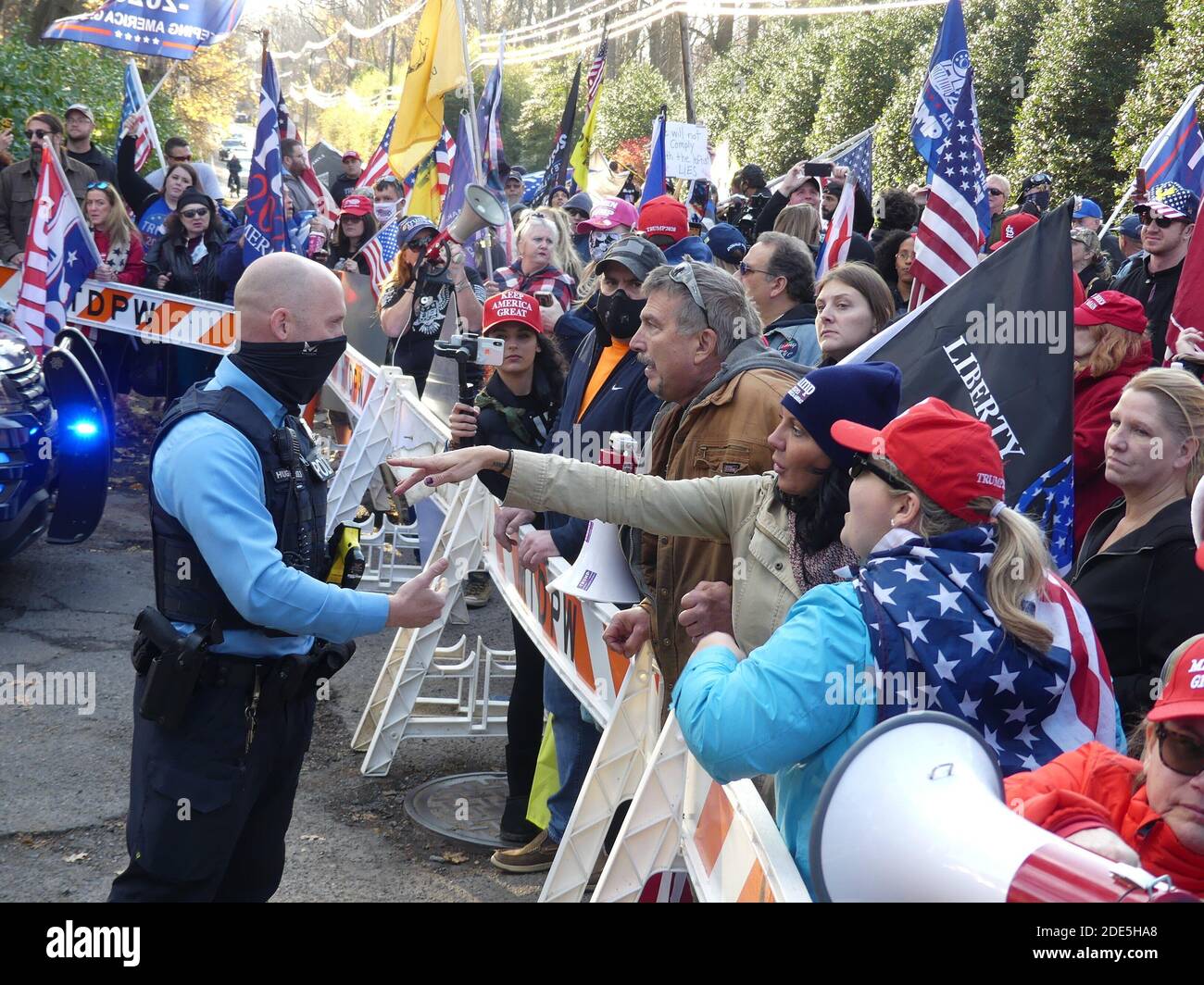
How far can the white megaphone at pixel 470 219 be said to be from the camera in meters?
8.53

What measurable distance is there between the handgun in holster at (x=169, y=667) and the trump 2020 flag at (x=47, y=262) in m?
6.87

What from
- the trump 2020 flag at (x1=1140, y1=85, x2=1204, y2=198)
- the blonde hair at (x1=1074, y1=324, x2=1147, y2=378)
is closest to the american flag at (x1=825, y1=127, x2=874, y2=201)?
the trump 2020 flag at (x1=1140, y1=85, x2=1204, y2=198)

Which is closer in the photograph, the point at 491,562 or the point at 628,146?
the point at 491,562

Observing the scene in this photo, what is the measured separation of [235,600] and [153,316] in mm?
8328

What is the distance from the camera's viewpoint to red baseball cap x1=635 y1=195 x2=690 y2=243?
806 centimetres

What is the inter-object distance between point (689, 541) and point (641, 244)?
5.70ft

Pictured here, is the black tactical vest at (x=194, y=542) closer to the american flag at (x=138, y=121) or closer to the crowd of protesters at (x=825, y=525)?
the crowd of protesters at (x=825, y=525)

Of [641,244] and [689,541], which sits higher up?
[641,244]

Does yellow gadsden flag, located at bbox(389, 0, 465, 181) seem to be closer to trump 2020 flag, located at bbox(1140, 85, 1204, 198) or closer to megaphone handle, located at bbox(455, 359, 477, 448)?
trump 2020 flag, located at bbox(1140, 85, 1204, 198)

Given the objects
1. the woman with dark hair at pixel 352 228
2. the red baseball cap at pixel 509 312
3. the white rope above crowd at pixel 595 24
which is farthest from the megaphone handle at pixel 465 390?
the white rope above crowd at pixel 595 24

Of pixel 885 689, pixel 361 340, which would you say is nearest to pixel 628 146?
pixel 361 340

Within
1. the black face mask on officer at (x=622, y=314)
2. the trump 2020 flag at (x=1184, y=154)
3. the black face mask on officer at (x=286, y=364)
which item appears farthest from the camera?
the trump 2020 flag at (x=1184, y=154)

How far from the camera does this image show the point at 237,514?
308 cm

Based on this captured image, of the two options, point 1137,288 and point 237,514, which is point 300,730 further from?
point 1137,288
